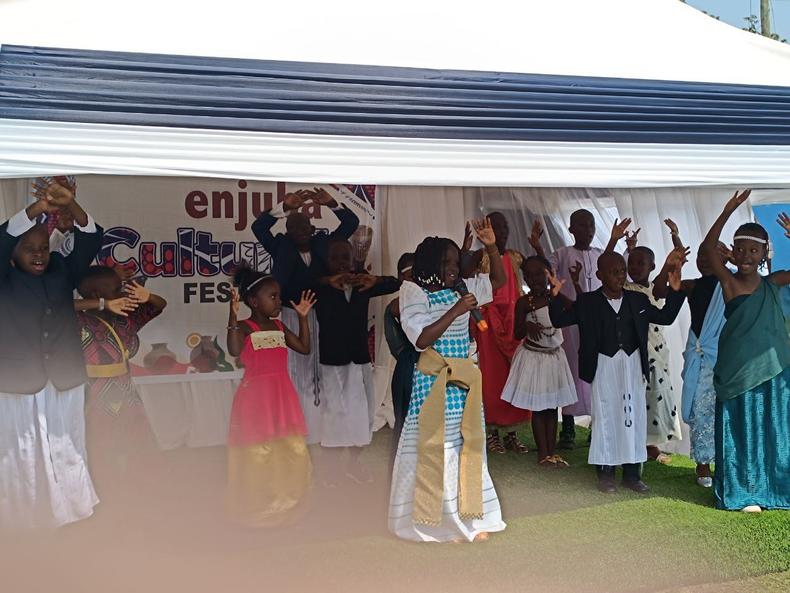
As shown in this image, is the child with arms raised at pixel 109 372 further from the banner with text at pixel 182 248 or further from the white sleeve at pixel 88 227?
the banner with text at pixel 182 248

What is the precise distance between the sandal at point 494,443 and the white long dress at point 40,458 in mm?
3082

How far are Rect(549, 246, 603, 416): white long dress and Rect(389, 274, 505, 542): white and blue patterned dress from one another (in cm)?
232

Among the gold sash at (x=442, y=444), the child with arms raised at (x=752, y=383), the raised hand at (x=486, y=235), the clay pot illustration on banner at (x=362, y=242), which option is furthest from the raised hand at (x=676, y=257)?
the clay pot illustration on banner at (x=362, y=242)

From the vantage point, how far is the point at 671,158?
3965 millimetres

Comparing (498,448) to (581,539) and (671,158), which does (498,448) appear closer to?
(581,539)

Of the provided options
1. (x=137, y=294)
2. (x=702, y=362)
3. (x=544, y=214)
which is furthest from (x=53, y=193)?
(x=544, y=214)

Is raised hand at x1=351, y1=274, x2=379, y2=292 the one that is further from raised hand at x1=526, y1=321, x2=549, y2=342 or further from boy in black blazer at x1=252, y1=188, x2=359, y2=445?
raised hand at x1=526, y1=321, x2=549, y2=342

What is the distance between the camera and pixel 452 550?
4273 millimetres

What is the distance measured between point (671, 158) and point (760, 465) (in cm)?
203

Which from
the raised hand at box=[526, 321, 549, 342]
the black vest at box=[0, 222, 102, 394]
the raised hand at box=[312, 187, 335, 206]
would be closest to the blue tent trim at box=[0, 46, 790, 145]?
the black vest at box=[0, 222, 102, 394]

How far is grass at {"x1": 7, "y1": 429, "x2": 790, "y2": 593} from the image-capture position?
396cm

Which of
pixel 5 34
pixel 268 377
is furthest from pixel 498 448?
pixel 5 34

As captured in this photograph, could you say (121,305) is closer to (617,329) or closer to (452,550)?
(452,550)

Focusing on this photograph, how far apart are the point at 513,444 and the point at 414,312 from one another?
262 cm
